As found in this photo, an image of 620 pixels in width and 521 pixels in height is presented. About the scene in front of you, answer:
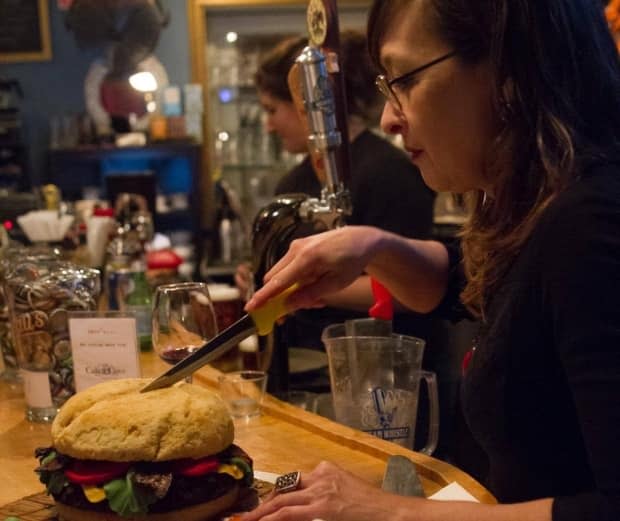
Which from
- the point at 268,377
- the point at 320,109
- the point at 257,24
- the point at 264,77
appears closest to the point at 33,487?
the point at 268,377

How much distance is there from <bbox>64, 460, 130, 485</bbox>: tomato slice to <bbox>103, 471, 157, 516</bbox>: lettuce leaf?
0.6 inches

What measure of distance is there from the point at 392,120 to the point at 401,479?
50 cm

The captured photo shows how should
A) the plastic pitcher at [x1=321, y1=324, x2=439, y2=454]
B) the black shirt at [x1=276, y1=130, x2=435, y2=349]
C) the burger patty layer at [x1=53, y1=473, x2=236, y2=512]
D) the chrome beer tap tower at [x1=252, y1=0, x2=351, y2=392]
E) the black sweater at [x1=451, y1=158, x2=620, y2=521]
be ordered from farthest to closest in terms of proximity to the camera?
1. the black shirt at [x1=276, y1=130, x2=435, y2=349]
2. the chrome beer tap tower at [x1=252, y1=0, x2=351, y2=392]
3. the plastic pitcher at [x1=321, y1=324, x2=439, y2=454]
4. the burger patty layer at [x1=53, y1=473, x2=236, y2=512]
5. the black sweater at [x1=451, y1=158, x2=620, y2=521]

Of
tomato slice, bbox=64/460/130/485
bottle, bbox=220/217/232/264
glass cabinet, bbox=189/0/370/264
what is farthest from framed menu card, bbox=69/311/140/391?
glass cabinet, bbox=189/0/370/264

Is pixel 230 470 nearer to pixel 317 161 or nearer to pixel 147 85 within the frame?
pixel 317 161

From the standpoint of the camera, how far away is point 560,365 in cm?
95

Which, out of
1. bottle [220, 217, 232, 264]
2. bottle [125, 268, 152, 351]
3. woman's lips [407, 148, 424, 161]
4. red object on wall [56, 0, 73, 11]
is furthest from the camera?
red object on wall [56, 0, 73, 11]

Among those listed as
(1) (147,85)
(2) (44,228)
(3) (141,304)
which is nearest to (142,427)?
(3) (141,304)

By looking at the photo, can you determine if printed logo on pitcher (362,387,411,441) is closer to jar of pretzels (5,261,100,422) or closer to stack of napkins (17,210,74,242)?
jar of pretzels (5,261,100,422)

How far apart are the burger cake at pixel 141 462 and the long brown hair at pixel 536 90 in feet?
1.39

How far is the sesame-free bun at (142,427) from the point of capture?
1.06 m

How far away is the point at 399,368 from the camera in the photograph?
1.39 meters

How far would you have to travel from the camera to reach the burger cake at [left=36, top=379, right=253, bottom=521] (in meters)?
1.06

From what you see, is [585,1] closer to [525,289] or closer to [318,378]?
[525,289]
